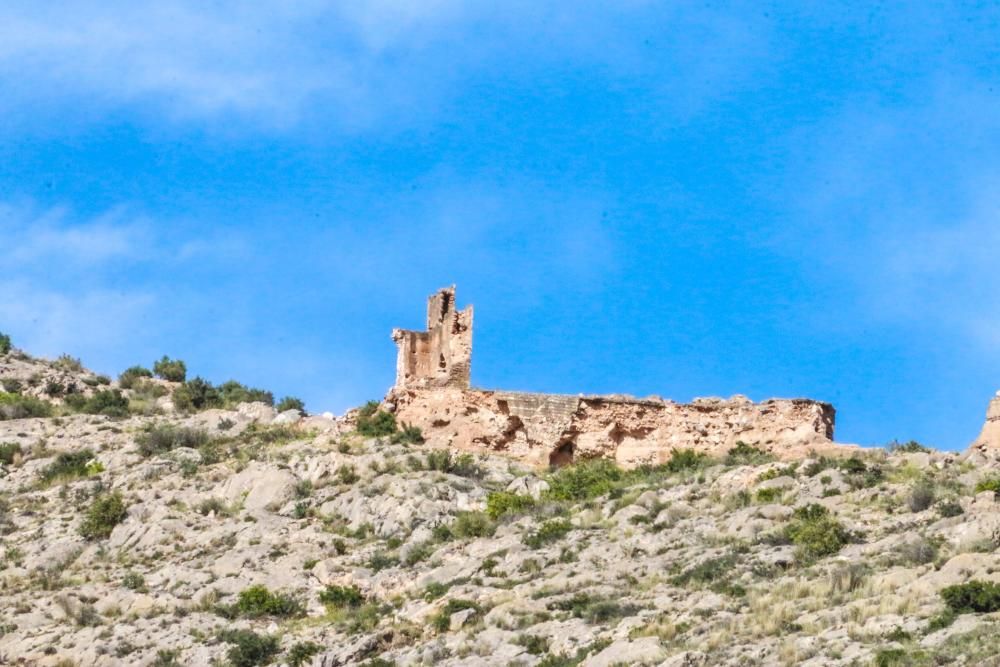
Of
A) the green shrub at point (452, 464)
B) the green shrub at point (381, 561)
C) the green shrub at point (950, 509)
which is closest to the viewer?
the green shrub at point (950, 509)

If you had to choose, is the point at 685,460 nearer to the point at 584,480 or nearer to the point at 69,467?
the point at 584,480

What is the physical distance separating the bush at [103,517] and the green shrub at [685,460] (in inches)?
571

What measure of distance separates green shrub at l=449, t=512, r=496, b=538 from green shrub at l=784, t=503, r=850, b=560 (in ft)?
25.9

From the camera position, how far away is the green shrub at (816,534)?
40.0 metres

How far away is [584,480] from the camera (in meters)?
50.7

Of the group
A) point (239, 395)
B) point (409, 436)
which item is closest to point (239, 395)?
point (239, 395)

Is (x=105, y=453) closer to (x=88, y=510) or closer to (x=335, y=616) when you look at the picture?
(x=88, y=510)

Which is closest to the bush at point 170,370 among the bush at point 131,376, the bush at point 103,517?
the bush at point 131,376

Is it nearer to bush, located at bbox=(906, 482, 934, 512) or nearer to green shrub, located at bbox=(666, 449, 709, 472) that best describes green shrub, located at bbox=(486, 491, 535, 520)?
green shrub, located at bbox=(666, 449, 709, 472)

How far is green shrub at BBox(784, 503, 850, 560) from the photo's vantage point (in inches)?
1575

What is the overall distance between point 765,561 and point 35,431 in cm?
2879


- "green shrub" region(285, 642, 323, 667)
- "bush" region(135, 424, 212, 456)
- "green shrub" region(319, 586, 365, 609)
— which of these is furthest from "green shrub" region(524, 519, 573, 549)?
"bush" region(135, 424, 212, 456)

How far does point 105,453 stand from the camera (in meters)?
57.6

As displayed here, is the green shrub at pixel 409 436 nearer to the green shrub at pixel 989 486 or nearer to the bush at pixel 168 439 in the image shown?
the bush at pixel 168 439
